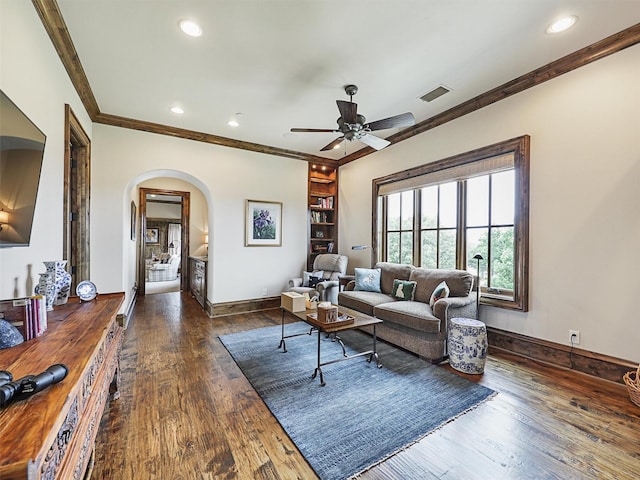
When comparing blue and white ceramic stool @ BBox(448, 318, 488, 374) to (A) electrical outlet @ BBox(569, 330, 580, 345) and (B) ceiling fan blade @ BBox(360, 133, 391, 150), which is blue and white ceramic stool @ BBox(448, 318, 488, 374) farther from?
(B) ceiling fan blade @ BBox(360, 133, 391, 150)

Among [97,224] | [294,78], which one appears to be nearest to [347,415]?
[294,78]

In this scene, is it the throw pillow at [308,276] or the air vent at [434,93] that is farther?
→ the throw pillow at [308,276]

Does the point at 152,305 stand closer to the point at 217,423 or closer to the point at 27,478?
the point at 217,423

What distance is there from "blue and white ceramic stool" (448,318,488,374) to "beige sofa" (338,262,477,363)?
0.55ft

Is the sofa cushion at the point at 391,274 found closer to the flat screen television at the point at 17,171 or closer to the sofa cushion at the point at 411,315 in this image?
the sofa cushion at the point at 411,315

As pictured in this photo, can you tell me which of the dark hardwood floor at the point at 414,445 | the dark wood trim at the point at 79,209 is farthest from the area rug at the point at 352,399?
the dark wood trim at the point at 79,209

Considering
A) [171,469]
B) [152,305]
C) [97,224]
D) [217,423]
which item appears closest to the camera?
[171,469]

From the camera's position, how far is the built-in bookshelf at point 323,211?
19.5ft

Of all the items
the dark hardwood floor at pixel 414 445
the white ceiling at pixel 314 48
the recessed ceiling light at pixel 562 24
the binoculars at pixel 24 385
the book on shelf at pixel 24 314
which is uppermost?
the recessed ceiling light at pixel 562 24

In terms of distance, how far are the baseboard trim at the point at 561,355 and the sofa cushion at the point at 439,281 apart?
61cm

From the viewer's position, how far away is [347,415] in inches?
81.5

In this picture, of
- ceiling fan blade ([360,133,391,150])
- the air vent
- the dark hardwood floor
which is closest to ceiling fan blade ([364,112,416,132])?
ceiling fan blade ([360,133,391,150])

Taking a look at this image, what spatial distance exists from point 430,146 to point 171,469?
175 inches

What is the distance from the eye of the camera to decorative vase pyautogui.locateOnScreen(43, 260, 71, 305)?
1.91 metres
